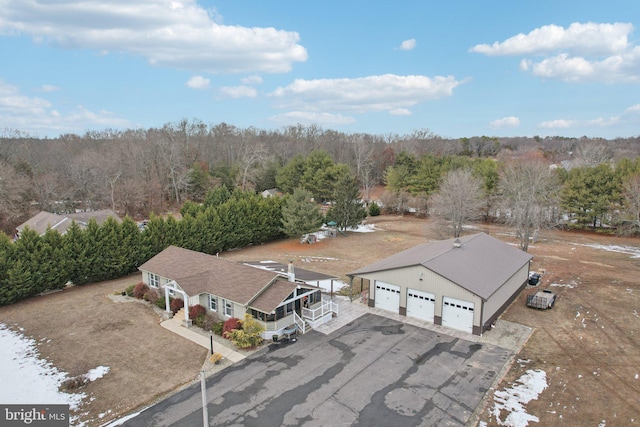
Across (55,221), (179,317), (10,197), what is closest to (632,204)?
(179,317)

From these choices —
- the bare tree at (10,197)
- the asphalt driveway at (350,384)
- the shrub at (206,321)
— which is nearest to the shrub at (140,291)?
the shrub at (206,321)

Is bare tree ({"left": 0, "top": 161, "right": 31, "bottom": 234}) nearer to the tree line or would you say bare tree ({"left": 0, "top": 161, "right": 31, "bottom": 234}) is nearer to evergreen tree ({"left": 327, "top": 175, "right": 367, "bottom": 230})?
the tree line

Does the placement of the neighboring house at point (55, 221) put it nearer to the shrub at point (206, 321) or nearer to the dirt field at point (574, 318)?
the dirt field at point (574, 318)

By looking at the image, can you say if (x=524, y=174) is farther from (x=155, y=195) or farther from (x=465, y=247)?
(x=155, y=195)

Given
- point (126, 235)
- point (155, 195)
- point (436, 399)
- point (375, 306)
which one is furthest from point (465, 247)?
point (155, 195)

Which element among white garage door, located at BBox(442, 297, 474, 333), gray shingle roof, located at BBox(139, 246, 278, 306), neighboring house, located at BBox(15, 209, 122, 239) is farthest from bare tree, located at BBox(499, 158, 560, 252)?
neighboring house, located at BBox(15, 209, 122, 239)

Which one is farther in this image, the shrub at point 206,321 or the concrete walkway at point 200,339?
the shrub at point 206,321
